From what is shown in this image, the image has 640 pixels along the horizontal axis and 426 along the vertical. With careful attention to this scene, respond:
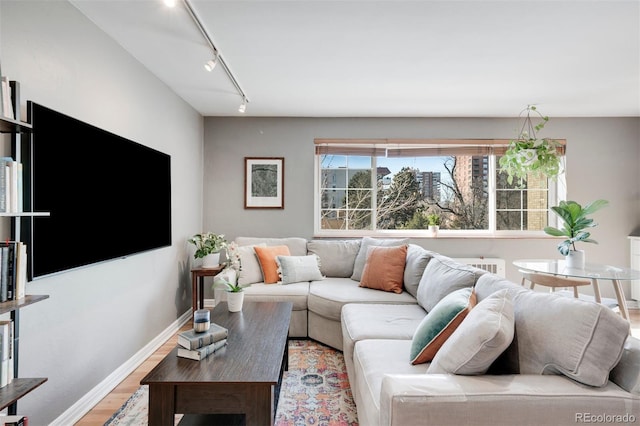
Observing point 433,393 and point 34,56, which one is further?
point 34,56

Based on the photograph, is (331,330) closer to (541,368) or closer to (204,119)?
(541,368)

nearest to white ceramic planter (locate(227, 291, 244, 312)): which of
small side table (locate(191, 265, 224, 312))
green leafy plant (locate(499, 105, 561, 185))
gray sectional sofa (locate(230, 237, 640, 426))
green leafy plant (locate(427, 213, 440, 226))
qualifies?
gray sectional sofa (locate(230, 237, 640, 426))

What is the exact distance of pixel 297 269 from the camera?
11.7 feet

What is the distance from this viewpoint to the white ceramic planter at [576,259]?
A: 294cm

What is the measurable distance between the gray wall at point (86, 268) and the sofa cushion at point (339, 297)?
4.80 feet

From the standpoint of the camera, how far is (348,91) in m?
3.47

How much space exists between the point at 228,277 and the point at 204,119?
222cm

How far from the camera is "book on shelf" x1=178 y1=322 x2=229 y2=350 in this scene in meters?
1.73

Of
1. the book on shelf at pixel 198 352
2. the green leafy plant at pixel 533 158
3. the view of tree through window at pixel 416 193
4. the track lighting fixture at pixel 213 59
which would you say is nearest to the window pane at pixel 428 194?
the view of tree through window at pixel 416 193

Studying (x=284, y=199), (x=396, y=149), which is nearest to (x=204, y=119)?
(x=284, y=199)

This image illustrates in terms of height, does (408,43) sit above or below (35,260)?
above

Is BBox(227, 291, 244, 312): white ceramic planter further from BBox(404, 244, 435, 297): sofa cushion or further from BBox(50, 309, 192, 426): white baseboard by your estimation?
BBox(404, 244, 435, 297): sofa cushion

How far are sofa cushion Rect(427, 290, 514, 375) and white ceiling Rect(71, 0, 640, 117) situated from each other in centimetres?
177

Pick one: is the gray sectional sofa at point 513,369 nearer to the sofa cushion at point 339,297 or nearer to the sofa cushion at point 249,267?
the sofa cushion at point 339,297
